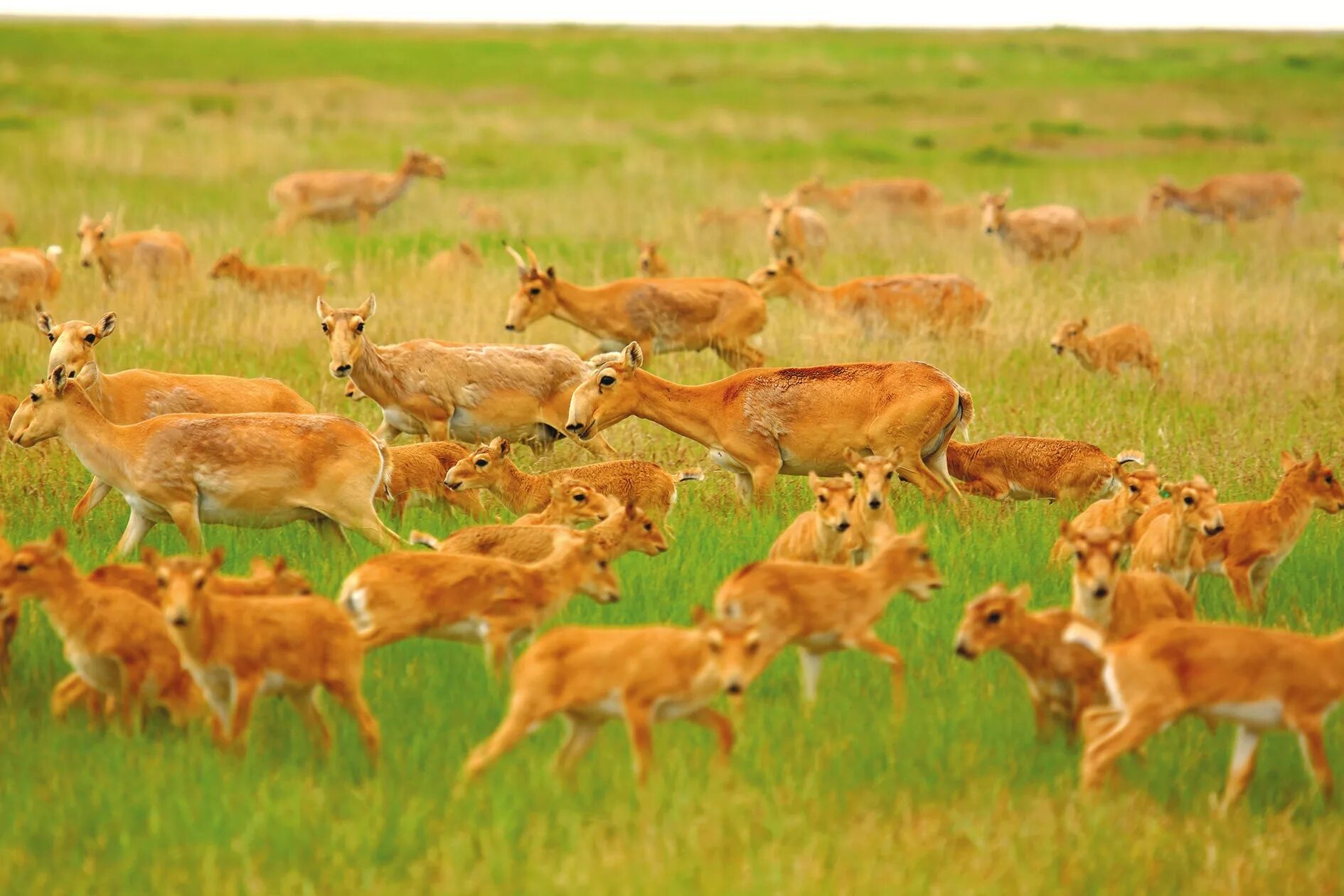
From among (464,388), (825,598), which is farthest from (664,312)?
(825,598)

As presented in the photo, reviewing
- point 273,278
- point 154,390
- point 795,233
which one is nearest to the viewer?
point 154,390

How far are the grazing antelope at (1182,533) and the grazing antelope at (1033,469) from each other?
204 cm

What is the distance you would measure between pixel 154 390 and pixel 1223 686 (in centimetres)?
812

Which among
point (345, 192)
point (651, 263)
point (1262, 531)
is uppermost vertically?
point (1262, 531)

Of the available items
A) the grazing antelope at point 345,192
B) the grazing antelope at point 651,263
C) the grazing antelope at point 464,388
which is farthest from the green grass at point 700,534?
the grazing antelope at point 651,263

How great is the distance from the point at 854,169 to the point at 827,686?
33901mm

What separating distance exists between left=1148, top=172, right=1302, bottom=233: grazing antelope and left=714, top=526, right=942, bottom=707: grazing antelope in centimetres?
2527

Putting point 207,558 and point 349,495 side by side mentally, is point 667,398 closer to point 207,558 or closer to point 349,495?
point 349,495

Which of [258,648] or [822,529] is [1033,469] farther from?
[258,648]

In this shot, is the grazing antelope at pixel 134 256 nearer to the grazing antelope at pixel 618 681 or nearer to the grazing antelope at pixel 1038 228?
the grazing antelope at pixel 1038 228

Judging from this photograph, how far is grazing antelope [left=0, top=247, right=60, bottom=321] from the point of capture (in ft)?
58.6

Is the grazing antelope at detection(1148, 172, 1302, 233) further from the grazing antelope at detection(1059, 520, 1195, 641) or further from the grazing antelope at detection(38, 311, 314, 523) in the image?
the grazing antelope at detection(1059, 520, 1195, 641)

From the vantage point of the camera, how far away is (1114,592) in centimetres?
825

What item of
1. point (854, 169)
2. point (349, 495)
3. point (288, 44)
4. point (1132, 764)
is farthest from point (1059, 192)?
point (288, 44)
